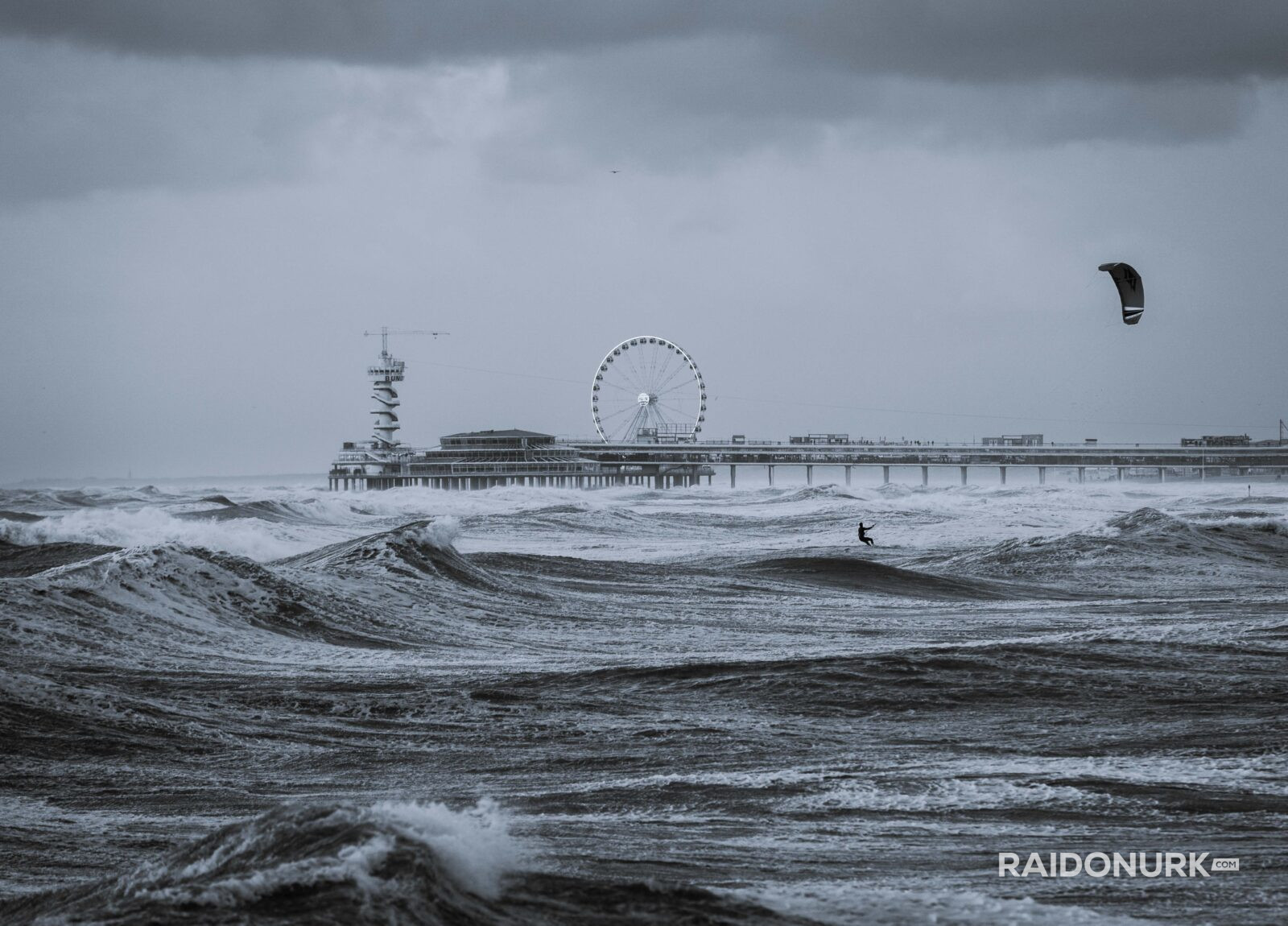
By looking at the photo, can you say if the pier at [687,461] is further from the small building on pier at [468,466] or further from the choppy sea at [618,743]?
the choppy sea at [618,743]

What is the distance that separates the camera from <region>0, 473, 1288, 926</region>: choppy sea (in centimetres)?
490

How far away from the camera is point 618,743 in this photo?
28.9 ft

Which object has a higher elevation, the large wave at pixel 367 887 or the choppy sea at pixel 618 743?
the large wave at pixel 367 887

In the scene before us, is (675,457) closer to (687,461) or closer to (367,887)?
(687,461)

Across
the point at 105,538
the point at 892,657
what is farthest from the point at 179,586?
the point at 105,538

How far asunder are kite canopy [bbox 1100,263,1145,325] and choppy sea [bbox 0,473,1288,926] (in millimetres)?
5883
